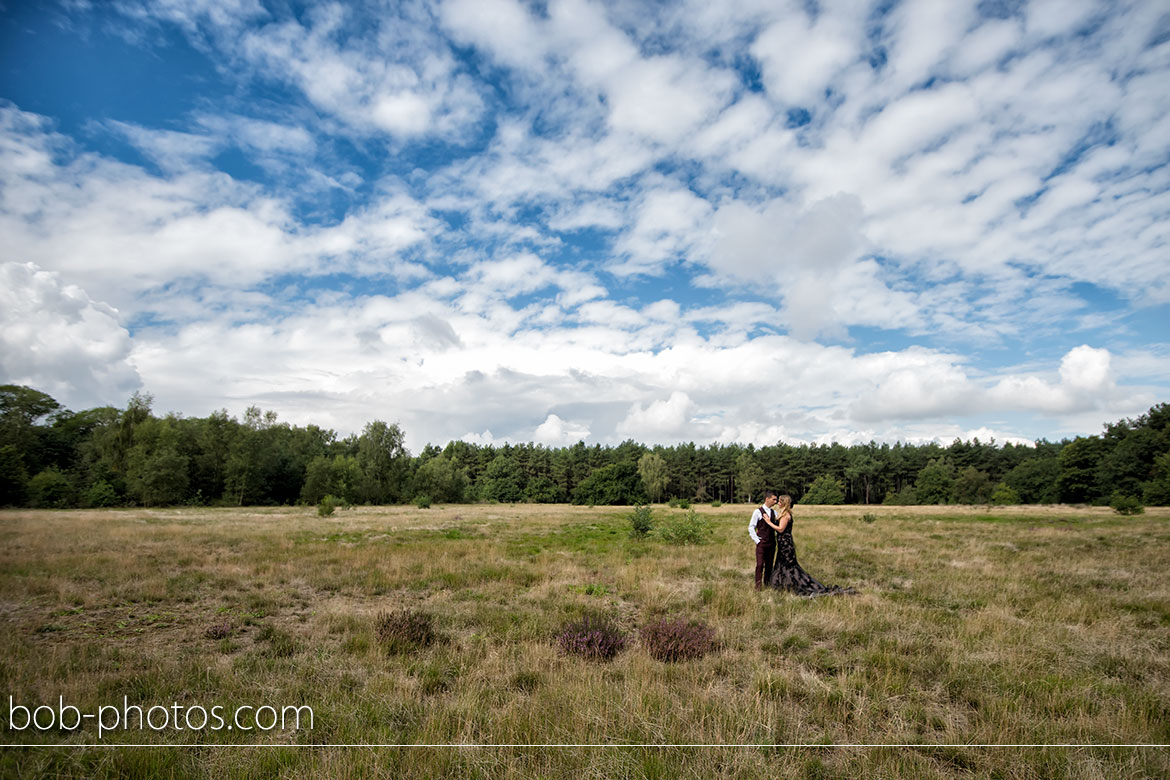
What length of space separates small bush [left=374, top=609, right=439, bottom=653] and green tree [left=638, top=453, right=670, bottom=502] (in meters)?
83.8

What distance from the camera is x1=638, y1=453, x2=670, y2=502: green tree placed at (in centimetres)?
9212

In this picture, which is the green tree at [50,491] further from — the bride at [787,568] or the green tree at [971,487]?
the green tree at [971,487]

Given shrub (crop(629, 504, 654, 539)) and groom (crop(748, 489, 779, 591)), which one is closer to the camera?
groom (crop(748, 489, 779, 591))

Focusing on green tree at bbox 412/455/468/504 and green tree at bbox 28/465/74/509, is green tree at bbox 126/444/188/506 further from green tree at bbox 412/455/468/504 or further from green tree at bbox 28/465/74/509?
green tree at bbox 412/455/468/504

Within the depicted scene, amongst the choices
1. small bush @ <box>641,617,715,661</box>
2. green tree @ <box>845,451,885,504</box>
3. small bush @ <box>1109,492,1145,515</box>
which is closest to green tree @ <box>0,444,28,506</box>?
small bush @ <box>641,617,715,661</box>

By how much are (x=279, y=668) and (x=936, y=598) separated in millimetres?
13027

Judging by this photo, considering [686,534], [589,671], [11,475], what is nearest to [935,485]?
[686,534]

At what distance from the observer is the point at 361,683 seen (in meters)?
5.98

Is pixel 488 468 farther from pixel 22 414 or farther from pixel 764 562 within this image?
pixel 764 562

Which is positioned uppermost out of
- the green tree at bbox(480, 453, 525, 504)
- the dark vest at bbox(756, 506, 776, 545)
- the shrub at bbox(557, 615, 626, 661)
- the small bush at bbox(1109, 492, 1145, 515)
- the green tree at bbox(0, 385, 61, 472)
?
the green tree at bbox(0, 385, 61, 472)

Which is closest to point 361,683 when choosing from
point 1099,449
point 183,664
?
point 183,664

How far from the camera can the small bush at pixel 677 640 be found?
6906 millimetres

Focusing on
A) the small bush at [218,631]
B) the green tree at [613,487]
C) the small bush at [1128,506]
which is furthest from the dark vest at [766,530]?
the green tree at [613,487]

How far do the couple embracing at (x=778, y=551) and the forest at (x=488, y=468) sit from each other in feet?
55.9
